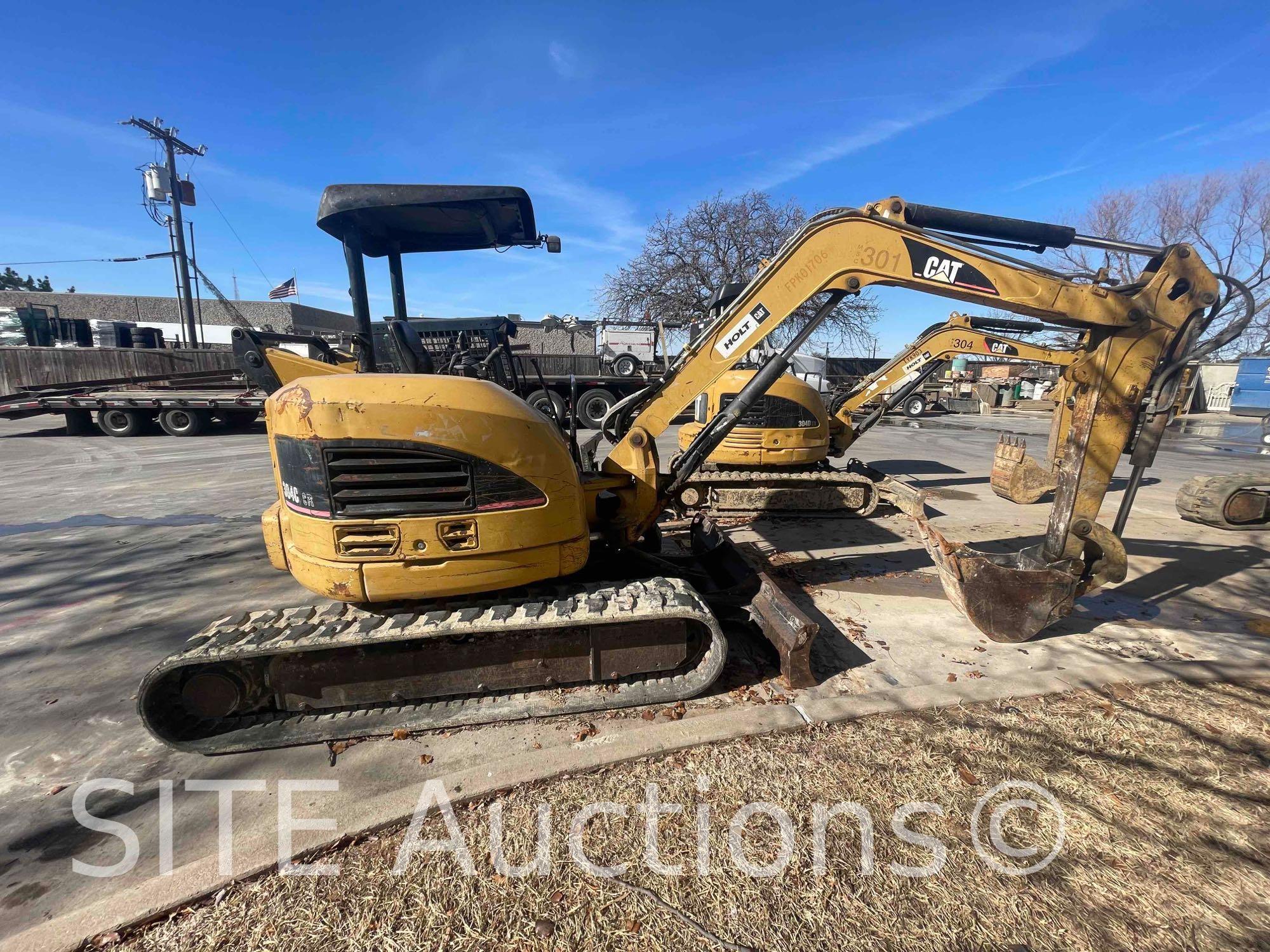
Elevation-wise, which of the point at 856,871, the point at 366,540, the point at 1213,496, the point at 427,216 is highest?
the point at 427,216

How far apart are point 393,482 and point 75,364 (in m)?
25.0

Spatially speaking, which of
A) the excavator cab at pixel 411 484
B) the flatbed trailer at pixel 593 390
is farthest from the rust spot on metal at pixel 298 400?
the flatbed trailer at pixel 593 390

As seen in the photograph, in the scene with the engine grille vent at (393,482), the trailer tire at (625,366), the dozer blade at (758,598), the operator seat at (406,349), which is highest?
the trailer tire at (625,366)

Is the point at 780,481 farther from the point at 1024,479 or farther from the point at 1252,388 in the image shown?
the point at 1252,388

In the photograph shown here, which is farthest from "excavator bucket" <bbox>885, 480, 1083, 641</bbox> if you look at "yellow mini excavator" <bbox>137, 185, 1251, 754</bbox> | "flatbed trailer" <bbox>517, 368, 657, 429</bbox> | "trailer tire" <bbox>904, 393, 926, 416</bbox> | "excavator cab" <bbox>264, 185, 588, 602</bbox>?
"trailer tire" <bbox>904, 393, 926, 416</bbox>

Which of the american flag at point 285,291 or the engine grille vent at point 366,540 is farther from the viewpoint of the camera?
the american flag at point 285,291

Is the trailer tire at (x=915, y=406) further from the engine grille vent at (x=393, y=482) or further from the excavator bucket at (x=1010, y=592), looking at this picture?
the engine grille vent at (x=393, y=482)

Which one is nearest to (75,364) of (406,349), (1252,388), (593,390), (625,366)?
(593,390)

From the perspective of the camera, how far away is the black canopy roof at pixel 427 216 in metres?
3.14

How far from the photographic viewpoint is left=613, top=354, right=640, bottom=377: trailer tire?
1872cm

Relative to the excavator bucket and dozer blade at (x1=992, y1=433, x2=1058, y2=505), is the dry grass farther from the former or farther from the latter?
dozer blade at (x1=992, y1=433, x2=1058, y2=505)

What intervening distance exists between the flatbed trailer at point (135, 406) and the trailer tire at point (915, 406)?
2491cm

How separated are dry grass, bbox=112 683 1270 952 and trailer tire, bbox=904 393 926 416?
968 inches

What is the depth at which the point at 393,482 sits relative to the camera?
2.71 m
